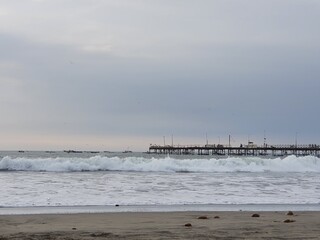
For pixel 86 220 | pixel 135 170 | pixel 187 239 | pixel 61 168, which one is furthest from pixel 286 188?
pixel 61 168

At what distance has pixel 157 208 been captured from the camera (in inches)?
553

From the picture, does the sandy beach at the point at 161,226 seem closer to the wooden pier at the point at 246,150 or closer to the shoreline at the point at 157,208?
the shoreline at the point at 157,208

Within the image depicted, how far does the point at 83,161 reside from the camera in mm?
38969

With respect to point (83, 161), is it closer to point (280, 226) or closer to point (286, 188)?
point (286, 188)

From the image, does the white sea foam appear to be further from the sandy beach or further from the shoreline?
the sandy beach

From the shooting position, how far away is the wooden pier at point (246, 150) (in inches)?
4353

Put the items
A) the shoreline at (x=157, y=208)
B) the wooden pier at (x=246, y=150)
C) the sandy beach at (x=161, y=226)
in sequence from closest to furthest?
the sandy beach at (x=161, y=226) < the shoreline at (x=157, y=208) < the wooden pier at (x=246, y=150)

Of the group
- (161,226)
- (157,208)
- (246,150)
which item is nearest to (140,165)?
(157,208)

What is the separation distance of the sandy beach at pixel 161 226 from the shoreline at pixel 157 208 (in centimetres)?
98

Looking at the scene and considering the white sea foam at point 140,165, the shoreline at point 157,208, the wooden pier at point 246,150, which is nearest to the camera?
the shoreline at point 157,208

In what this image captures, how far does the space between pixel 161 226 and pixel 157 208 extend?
174 inches

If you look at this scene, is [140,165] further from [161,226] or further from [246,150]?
[246,150]

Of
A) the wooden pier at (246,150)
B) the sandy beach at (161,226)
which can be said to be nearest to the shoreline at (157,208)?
the sandy beach at (161,226)

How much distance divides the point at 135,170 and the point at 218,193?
19.1 m
